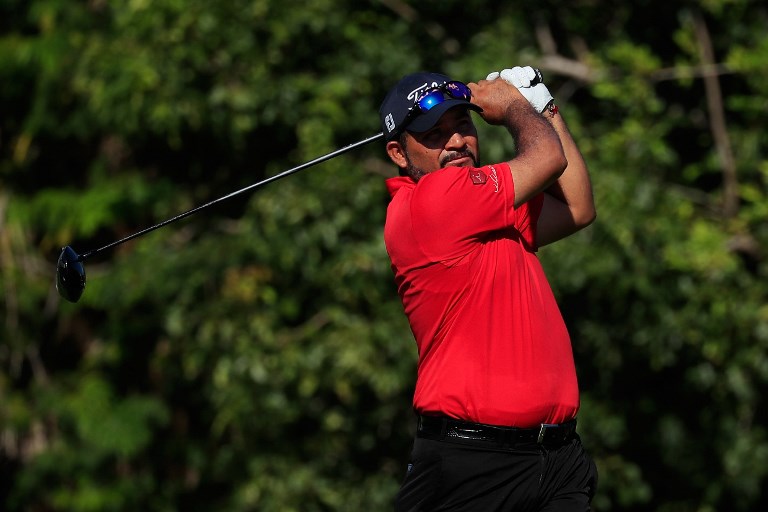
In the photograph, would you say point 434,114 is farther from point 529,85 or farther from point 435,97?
point 529,85

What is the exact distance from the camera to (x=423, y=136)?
4.08 metres

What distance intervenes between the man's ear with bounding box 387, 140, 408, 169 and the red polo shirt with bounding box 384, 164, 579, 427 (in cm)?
29

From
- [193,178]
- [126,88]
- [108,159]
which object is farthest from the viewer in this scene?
[108,159]

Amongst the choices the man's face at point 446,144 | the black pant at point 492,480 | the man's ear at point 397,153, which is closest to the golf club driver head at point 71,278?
the man's ear at point 397,153

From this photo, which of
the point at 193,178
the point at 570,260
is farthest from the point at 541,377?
the point at 193,178

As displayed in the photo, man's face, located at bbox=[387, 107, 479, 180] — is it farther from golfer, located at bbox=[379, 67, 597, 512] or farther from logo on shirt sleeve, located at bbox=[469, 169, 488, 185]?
logo on shirt sleeve, located at bbox=[469, 169, 488, 185]

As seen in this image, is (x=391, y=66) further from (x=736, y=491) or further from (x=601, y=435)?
(x=736, y=491)

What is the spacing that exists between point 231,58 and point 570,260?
2557 mm

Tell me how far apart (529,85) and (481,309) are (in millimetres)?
751

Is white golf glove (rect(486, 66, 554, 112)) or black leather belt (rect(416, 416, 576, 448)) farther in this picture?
white golf glove (rect(486, 66, 554, 112))

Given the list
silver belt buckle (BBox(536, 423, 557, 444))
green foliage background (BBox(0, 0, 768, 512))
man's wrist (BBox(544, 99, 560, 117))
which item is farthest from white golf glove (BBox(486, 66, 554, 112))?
green foliage background (BBox(0, 0, 768, 512))

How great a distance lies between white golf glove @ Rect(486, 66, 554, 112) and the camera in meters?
4.20

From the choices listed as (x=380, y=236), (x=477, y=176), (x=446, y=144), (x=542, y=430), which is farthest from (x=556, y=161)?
(x=380, y=236)

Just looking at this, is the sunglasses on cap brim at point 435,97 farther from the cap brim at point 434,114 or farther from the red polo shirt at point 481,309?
the red polo shirt at point 481,309
